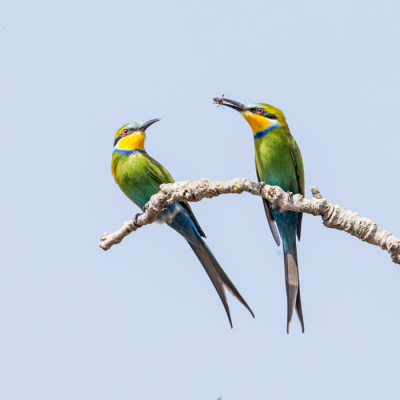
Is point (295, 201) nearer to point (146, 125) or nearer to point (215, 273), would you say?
point (215, 273)

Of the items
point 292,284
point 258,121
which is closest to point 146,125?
point 258,121

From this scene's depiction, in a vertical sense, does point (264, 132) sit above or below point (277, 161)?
above

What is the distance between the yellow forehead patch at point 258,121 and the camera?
540cm

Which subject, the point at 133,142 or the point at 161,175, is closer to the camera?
the point at 161,175

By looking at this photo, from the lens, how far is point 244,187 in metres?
3.89

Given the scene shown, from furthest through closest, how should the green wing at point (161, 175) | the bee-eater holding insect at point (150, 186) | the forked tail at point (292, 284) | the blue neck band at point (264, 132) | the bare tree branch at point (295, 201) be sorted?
1. the blue neck band at point (264, 132)
2. the green wing at point (161, 175)
3. the bee-eater holding insect at point (150, 186)
4. the forked tail at point (292, 284)
5. the bare tree branch at point (295, 201)

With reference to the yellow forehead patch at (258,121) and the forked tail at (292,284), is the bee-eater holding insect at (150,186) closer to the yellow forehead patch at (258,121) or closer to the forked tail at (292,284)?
the forked tail at (292,284)

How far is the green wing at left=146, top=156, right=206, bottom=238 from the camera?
5293 mm

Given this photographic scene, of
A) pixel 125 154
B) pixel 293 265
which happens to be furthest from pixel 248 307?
pixel 125 154

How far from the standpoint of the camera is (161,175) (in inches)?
215

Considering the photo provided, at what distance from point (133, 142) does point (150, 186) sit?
1.80 ft

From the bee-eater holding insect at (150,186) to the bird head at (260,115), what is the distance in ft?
2.87

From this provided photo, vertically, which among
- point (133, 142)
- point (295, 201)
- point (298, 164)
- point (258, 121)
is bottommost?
point (295, 201)

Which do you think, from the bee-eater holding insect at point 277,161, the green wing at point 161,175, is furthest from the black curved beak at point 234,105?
the green wing at point 161,175
